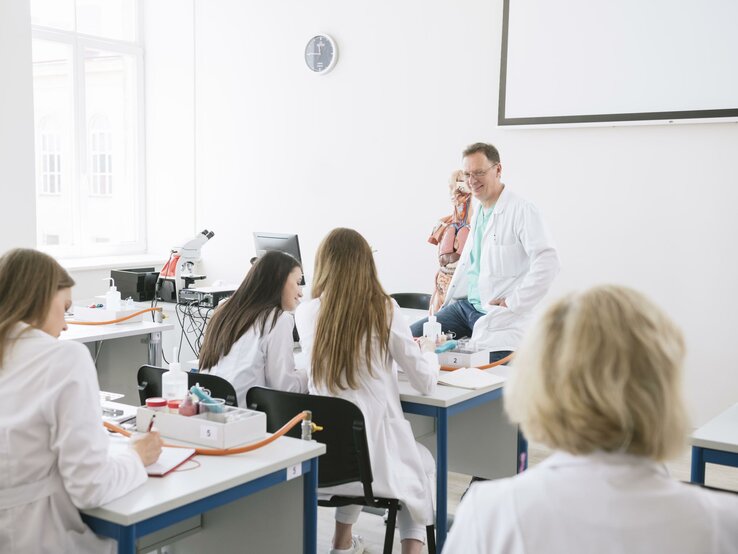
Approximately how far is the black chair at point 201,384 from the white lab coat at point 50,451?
0.95m

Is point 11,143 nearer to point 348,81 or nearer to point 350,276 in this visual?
point 348,81

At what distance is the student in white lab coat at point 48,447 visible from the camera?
5.81ft

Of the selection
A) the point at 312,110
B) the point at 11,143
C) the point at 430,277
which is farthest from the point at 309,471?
the point at 312,110

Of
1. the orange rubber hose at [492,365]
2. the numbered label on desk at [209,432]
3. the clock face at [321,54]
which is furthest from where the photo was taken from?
the clock face at [321,54]

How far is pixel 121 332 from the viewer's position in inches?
167

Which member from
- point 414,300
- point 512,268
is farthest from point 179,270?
point 512,268

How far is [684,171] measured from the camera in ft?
15.8

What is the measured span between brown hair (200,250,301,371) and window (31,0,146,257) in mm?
4639

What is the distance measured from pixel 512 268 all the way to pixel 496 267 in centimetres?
8

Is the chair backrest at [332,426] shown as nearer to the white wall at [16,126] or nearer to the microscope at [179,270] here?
the microscope at [179,270]

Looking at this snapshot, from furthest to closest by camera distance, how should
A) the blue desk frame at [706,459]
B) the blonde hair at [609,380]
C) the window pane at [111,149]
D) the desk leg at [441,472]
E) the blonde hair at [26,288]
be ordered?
the window pane at [111,149] → the desk leg at [441,472] → the blue desk frame at [706,459] → the blonde hair at [26,288] → the blonde hair at [609,380]

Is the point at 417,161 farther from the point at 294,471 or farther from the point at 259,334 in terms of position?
the point at 294,471

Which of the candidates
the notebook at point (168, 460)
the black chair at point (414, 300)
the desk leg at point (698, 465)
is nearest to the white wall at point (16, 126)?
the black chair at point (414, 300)

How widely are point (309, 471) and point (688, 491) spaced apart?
1.29m
